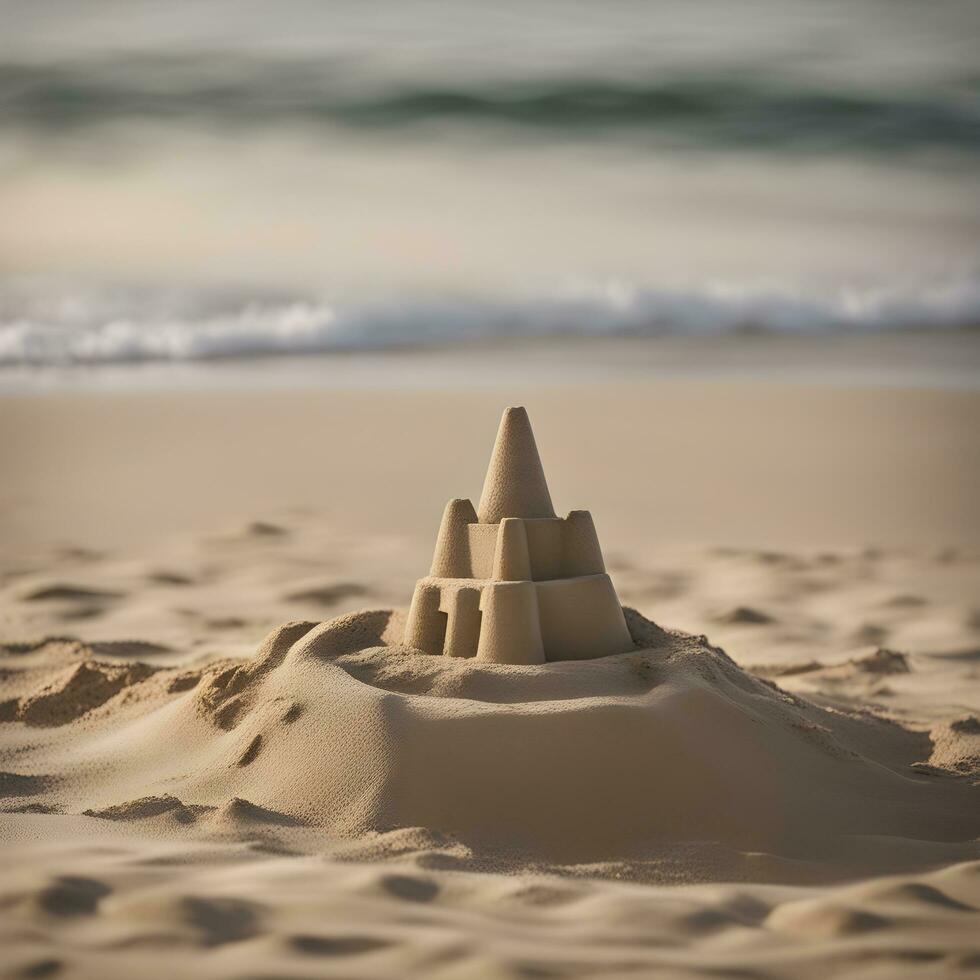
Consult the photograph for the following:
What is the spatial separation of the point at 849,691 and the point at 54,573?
442 cm

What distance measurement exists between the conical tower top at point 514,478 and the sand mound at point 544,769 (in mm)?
499

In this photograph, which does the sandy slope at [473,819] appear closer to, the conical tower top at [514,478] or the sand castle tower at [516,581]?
the sand castle tower at [516,581]

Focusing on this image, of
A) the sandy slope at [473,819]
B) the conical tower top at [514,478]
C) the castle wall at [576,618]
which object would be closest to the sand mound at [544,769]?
the sandy slope at [473,819]

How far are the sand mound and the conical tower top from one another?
0.50 m

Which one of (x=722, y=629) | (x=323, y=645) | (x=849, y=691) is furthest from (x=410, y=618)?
(x=722, y=629)

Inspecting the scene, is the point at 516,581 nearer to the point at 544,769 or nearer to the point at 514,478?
the point at 514,478

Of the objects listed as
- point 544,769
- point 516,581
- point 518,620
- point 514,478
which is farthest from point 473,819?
point 514,478

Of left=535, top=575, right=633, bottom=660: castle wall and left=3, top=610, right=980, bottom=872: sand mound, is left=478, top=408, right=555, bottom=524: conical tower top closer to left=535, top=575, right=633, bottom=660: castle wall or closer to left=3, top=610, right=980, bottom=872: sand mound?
A: left=535, top=575, right=633, bottom=660: castle wall

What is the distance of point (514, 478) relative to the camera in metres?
4.01

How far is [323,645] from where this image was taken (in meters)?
3.98

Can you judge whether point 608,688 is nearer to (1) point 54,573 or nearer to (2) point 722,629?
(2) point 722,629

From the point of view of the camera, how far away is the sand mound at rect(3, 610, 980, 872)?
3.30 meters

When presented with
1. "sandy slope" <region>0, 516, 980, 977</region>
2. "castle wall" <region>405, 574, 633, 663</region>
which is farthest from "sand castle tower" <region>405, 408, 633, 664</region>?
"sandy slope" <region>0, 516, 980, 977</region>

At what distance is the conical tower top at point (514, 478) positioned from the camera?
399 centimetres
